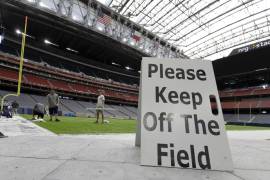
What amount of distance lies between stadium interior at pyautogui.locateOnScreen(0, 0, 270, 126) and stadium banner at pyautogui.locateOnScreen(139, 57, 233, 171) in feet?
74.8

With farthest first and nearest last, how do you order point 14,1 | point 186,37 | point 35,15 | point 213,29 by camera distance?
point 186,37 → point 213,29 → point 35,15 → point 14,1

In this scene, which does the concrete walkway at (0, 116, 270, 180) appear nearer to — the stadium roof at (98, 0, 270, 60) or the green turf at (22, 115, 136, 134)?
the green turf at (22, 115, 136, 134)

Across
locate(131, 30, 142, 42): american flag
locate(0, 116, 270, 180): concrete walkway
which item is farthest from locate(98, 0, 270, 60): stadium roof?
locate(0, 116, 270, 180): concrete walkway

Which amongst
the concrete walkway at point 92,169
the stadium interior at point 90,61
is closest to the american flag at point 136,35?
the stadium interior at point 90,61

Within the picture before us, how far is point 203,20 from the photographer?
30.4 metres

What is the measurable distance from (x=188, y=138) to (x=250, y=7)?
29534mm

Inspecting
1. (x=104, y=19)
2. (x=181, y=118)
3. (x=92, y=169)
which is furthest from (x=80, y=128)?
(x=104, y=19)

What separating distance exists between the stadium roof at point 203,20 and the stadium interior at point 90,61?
1637mm

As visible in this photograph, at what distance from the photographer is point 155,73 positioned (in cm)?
284

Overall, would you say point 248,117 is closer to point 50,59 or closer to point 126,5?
point 126,5

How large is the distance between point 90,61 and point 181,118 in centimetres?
4148

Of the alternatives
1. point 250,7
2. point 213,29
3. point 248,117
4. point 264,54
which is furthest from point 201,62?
point 248,117

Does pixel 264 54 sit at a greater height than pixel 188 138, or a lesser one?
greater

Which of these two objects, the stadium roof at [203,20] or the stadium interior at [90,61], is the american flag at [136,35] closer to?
the stadium interior at [90,61]
